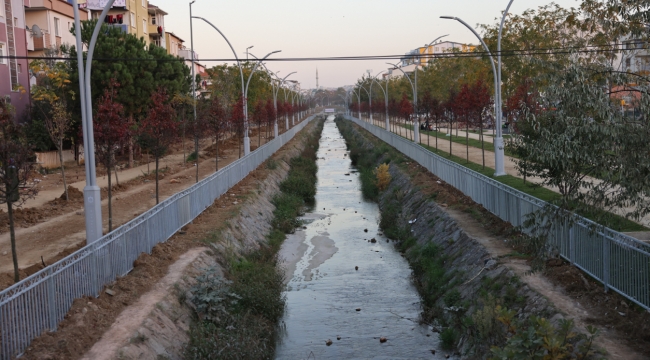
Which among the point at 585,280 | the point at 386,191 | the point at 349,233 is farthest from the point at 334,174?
the point at 585,280

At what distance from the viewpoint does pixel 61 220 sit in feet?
65.7

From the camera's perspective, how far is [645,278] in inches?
386

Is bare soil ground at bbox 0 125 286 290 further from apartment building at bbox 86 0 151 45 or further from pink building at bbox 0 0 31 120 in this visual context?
apartment building at bbox 86 0 151 45

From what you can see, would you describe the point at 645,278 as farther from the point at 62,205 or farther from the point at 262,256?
the point at 62,205

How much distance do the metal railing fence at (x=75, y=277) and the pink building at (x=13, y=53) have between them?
2122cm

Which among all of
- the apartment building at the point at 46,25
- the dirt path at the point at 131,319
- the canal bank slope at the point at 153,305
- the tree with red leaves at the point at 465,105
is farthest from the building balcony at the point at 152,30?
the dirt path at the point at 131,319

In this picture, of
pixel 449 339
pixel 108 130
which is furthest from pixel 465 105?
pixel 449 339

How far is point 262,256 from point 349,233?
658 centimetres

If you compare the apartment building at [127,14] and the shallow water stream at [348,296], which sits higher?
the apartment building at [127,14]

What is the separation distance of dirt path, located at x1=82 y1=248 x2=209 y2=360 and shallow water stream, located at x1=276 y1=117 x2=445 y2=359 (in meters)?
2.68

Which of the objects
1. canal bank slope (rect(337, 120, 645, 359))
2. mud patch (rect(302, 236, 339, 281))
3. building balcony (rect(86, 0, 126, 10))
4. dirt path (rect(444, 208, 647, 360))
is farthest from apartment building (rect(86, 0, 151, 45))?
dirt path (rect(444, 208, 647, 360))

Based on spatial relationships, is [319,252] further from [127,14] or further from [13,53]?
[127,14]

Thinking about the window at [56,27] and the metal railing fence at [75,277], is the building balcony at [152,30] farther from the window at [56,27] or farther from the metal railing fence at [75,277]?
the metal railing fence at [75,277]

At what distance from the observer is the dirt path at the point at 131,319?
936cm
